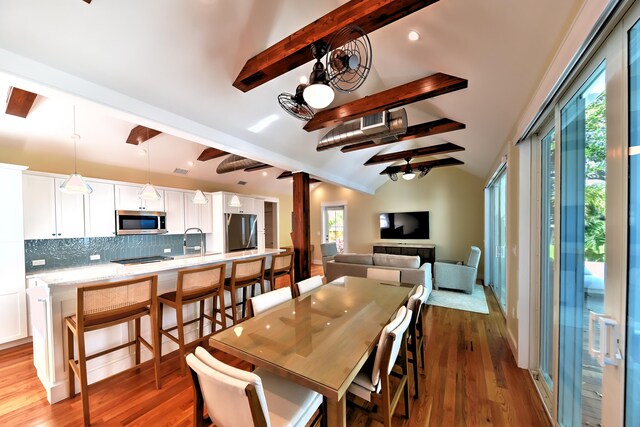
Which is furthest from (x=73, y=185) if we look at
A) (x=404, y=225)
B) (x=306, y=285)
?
(x=404, y=225)

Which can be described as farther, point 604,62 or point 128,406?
point 128,406

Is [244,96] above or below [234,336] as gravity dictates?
above

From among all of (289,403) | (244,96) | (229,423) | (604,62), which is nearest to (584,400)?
(289,403)

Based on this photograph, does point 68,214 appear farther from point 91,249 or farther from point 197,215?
point 197,215

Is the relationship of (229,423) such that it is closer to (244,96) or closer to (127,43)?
(127,43)

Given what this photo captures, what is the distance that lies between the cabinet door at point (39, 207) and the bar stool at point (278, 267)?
3.14 meters

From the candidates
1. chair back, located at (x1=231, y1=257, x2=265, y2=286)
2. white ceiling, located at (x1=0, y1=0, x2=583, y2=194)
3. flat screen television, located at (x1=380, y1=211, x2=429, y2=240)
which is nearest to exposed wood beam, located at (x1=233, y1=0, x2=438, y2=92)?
white ceiling, located at (x1=0, y1=0, x2=583, y2=194)

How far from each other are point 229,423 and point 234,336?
0.48m

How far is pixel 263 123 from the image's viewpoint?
318 cm

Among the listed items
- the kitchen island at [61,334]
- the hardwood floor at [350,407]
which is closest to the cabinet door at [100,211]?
the hardwood floor at [350,407]

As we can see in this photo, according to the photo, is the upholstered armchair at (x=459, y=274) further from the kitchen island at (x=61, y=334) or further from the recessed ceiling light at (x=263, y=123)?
the kitchen island at (x=61, y=334)

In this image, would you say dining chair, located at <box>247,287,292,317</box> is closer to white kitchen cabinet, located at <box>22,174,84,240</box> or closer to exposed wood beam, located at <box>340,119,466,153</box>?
exposed wood beam, located at <box>340,119,466,153</box>

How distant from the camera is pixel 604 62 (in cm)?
108

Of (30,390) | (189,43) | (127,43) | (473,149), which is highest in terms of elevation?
(189,43)
